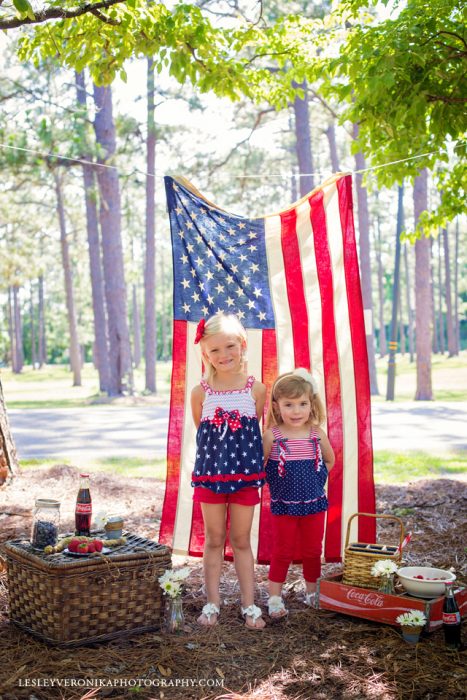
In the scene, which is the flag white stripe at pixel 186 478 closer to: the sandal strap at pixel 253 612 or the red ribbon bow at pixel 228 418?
the red ribbon bow at pixel 228 418

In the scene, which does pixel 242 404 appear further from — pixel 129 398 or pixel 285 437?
pixel 129 398

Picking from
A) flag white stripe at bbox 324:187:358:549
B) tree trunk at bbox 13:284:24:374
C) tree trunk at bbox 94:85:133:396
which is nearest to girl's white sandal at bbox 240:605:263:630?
flag white stripe at bbox 324:187:358:549

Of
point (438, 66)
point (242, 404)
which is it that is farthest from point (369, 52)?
point (242, 404)

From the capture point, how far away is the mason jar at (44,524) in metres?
3.63

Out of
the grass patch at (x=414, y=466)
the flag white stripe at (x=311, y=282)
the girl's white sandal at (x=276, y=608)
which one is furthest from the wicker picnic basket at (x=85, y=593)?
the grass patch at (x=414, y=466)

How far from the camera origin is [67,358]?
64.9 m

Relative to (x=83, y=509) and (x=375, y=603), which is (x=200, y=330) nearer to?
(x=83, y=509)

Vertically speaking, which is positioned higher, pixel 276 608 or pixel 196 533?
pixel 196 533

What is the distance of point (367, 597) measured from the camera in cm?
373

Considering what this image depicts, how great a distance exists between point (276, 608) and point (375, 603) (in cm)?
53

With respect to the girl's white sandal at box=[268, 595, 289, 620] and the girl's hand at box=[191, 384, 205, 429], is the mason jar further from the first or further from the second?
the girl's white sandal at box=[268, 595, 289, 620]

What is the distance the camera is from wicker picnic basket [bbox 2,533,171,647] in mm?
3312

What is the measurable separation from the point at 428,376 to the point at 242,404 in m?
15.7

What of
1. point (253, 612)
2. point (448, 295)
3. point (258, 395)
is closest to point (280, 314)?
point (258, 395)
